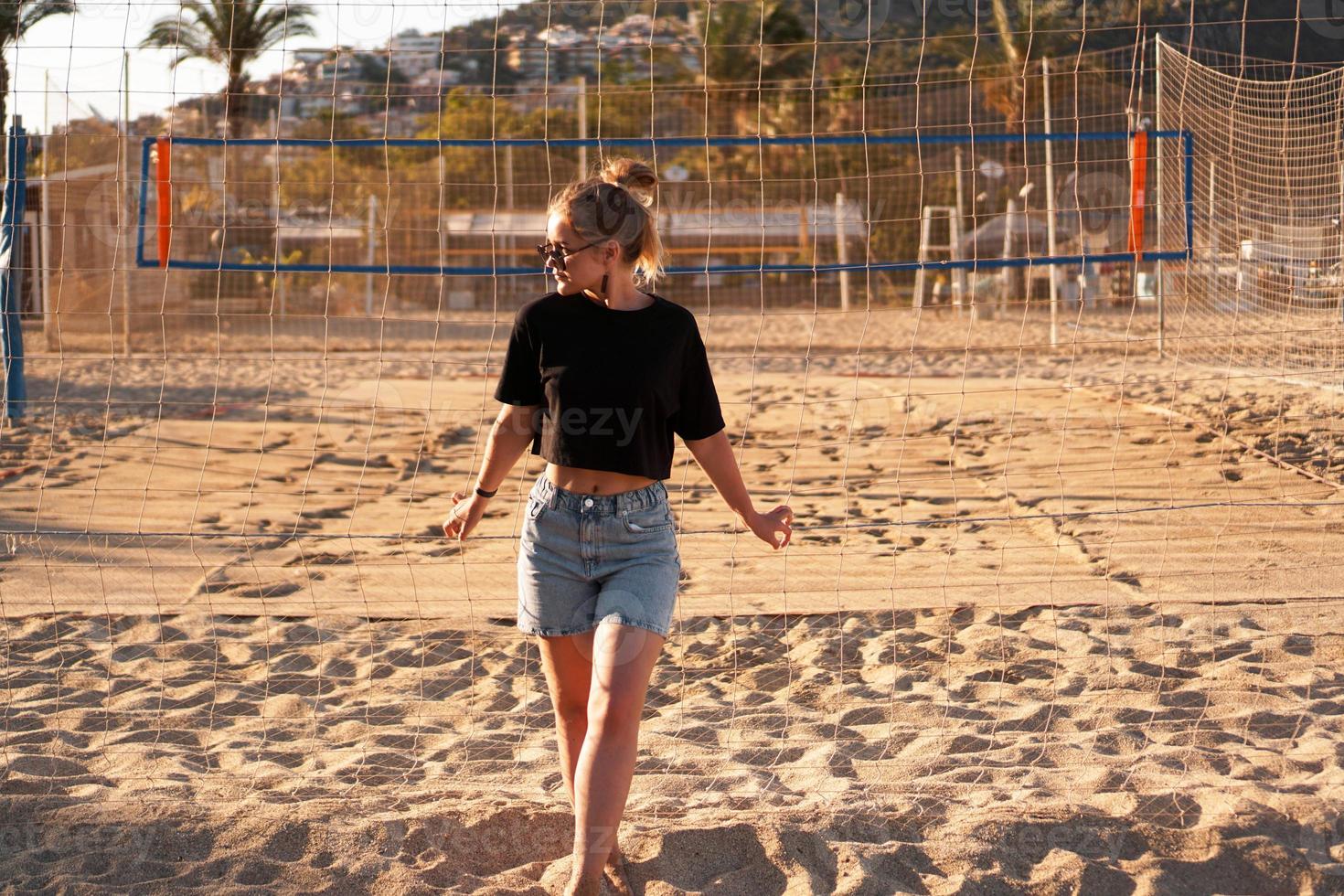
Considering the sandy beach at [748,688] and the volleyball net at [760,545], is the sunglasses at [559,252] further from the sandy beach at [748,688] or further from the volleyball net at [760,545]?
the volleyball net at [760,545]

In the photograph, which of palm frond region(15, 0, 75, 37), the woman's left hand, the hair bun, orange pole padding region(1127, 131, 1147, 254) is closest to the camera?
the hair bun

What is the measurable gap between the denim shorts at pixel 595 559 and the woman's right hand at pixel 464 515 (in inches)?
7.3

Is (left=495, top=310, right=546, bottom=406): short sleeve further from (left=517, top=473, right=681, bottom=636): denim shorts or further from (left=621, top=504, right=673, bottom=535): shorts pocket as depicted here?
(left=621, top=504, right=673, bottom=535): shorts pocket

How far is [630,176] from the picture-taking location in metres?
2.27

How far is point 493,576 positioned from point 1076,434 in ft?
14.0

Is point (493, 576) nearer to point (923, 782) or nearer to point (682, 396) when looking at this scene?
point (923, 782)

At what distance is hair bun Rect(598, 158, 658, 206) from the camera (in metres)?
2.27

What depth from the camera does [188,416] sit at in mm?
9008

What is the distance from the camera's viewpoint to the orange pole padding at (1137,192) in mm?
8211

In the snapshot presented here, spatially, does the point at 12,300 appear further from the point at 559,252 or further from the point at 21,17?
the point at 559,252

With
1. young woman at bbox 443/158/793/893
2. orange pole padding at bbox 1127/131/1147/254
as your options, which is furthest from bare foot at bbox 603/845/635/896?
orange pole padding at bbox 1127/131/1147/254

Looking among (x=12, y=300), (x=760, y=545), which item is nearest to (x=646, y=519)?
(x=760, y=545)

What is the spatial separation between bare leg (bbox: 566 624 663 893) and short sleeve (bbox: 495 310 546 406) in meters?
0.46

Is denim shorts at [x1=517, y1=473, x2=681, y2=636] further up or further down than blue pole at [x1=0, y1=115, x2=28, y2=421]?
further down
